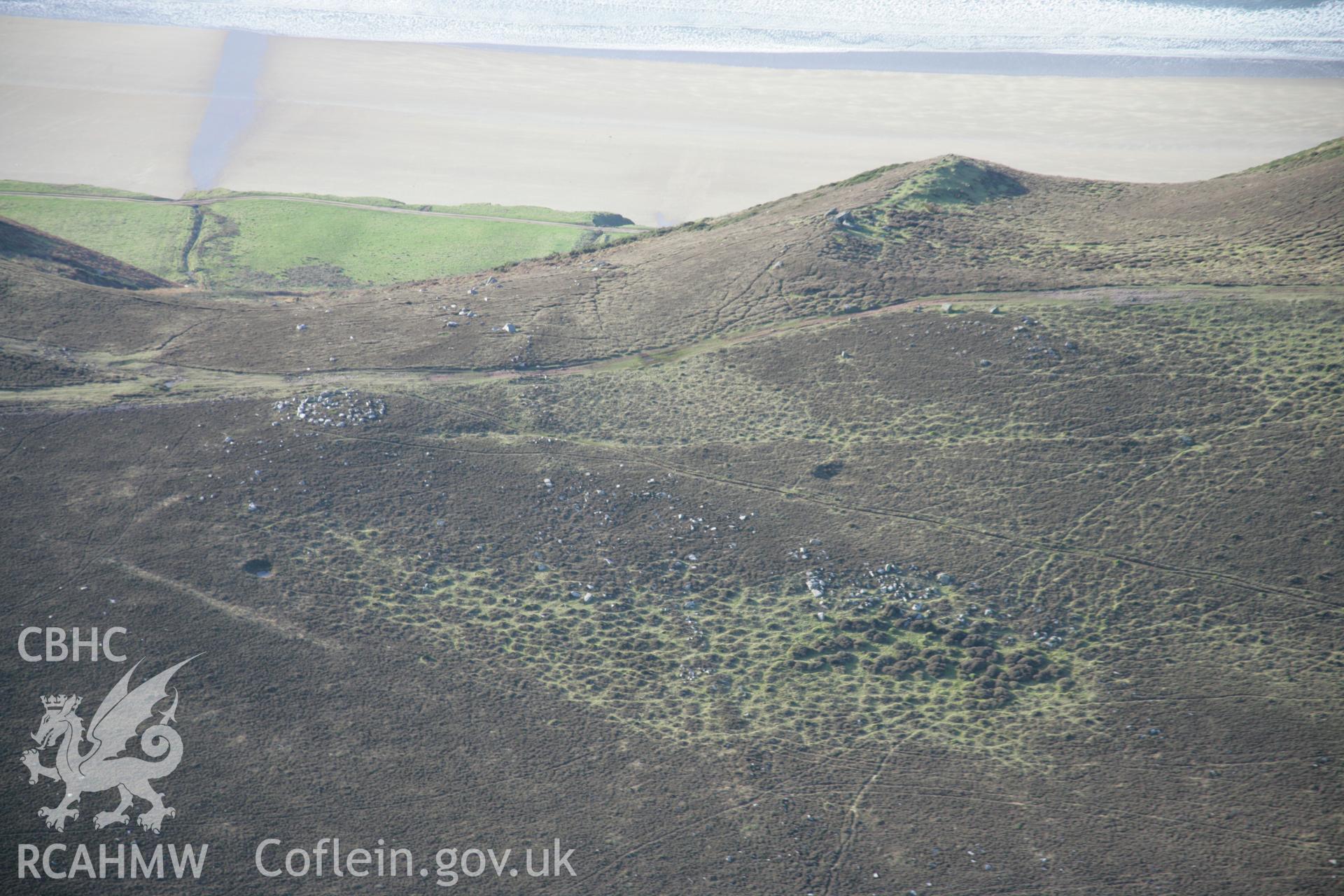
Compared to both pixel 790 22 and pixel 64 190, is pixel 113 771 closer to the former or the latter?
pixel 64 190

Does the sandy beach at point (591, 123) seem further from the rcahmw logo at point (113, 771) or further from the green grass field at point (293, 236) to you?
the rcahmw logo at point (113, 771)

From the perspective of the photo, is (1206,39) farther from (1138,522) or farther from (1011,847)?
(1011,847)

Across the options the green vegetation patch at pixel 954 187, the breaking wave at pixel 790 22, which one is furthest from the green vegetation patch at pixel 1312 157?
the breaking wave at pixel 790 22

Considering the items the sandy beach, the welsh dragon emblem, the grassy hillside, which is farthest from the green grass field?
the welsh dragon emblem

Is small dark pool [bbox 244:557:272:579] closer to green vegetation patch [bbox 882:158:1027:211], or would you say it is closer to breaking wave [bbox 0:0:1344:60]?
green vegetation patch [bbox 882:158:1027:211]

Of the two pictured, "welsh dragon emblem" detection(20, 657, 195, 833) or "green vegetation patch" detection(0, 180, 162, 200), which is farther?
"green vegetation patch" detection(0, 180, 162, 200)

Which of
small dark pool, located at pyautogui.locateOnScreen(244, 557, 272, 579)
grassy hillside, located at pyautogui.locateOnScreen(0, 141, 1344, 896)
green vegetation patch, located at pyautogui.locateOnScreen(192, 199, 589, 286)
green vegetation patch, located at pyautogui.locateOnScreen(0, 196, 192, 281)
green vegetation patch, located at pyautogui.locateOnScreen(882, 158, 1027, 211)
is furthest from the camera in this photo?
green vegetation patch, located at pyautogui.locateOnScreen(0, 196, 192, 281)
